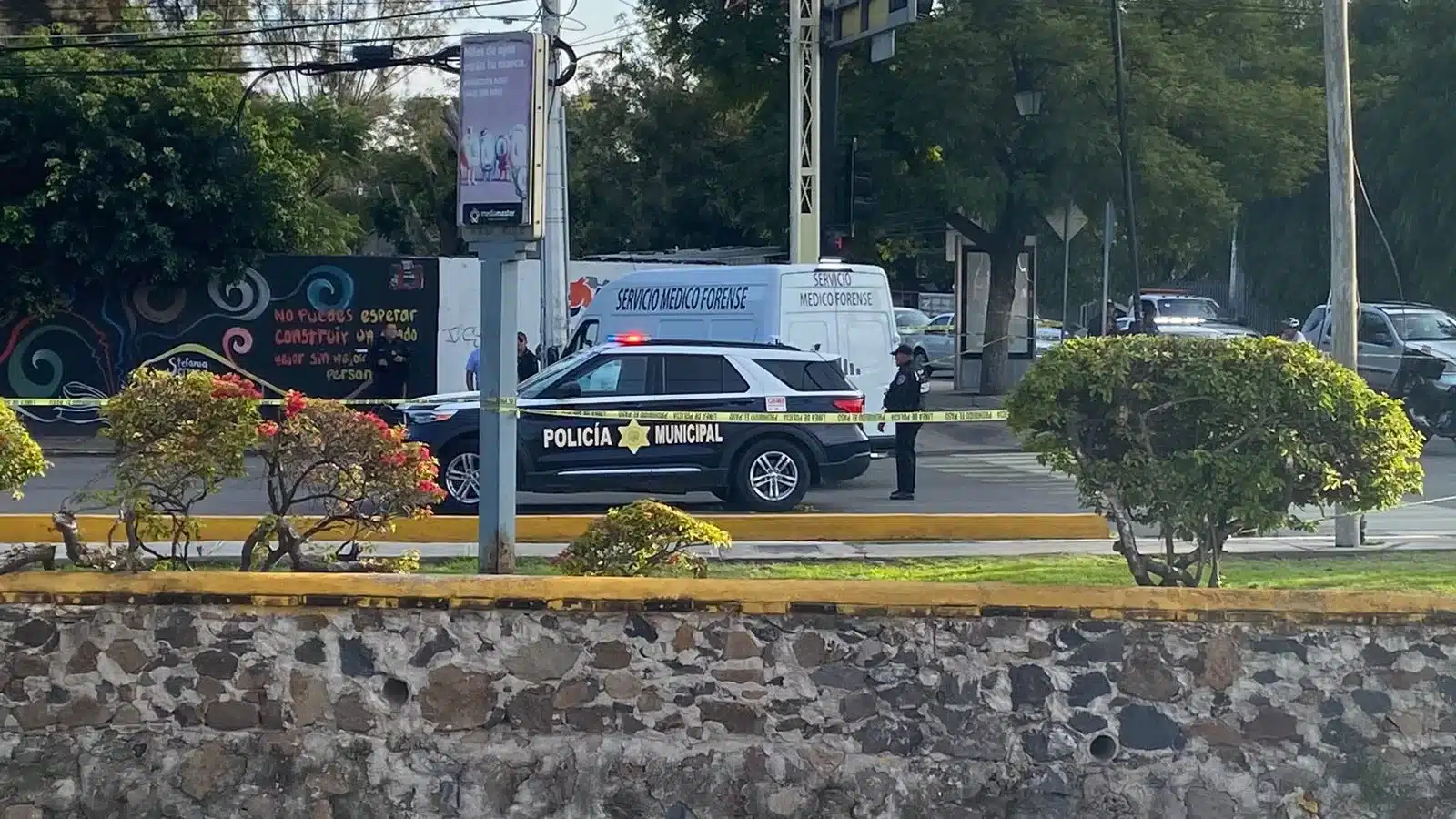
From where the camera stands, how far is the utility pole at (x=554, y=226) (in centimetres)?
1886

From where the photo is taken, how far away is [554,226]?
62.4 ft

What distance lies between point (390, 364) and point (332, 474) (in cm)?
1623

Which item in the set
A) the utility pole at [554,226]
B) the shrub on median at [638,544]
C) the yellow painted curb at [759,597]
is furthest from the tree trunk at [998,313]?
the yellow painted curb at [759,597]

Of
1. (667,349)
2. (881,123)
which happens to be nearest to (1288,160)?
(881,123)

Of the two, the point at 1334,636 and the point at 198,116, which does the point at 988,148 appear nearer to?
the point at 198,116

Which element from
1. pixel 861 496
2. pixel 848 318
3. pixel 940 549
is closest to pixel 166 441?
pixel 940 549

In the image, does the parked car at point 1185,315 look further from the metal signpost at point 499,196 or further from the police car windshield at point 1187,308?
the metal signpost at point 499,196

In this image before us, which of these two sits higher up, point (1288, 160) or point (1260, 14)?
point (1260, 14)

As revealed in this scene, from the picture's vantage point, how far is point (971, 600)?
20.4ft

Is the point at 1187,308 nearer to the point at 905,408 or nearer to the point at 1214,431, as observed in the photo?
the point at 905,408

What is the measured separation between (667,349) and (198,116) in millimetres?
11700

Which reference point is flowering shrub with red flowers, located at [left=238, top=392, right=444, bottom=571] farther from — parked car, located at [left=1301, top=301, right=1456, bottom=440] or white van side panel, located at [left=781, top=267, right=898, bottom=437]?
parked car, located at [left=1301, top=301, right=1456, bottom=440]

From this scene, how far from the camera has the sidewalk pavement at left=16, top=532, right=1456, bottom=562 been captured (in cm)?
1125

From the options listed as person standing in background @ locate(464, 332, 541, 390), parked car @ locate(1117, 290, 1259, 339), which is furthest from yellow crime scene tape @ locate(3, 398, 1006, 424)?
parked car @ locate(1117, 290, 1259, 339)
